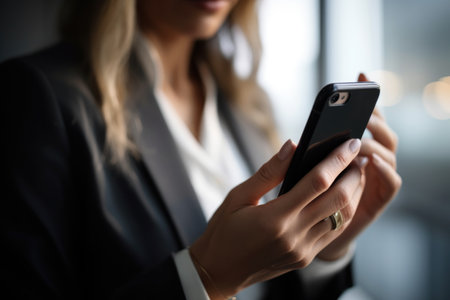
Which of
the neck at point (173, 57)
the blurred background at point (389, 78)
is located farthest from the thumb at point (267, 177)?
the neck at point (173, 57)

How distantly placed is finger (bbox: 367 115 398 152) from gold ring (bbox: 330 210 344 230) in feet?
0.55

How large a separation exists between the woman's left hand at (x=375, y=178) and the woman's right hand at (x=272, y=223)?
96 millimetres

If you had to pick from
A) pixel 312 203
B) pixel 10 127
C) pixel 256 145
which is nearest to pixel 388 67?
pixel 256 145

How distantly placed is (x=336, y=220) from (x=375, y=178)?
19 centimetres

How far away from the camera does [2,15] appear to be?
99 centimetres

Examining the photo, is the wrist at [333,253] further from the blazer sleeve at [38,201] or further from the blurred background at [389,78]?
the blazer sleeve at [38,201]

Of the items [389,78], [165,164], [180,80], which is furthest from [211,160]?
[389,78]

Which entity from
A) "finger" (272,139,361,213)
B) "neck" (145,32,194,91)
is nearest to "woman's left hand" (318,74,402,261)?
"finger" (272,139,361,213)

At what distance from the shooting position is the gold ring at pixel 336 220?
0.46 meters

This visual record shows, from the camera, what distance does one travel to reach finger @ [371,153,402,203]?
553 mm

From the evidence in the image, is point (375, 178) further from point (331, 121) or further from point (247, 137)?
point (247, 137)

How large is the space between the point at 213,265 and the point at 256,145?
1.66 feet

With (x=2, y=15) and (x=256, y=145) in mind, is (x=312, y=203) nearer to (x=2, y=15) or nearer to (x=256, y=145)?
(x=256, y=145)

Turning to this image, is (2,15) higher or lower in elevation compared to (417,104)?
higher
